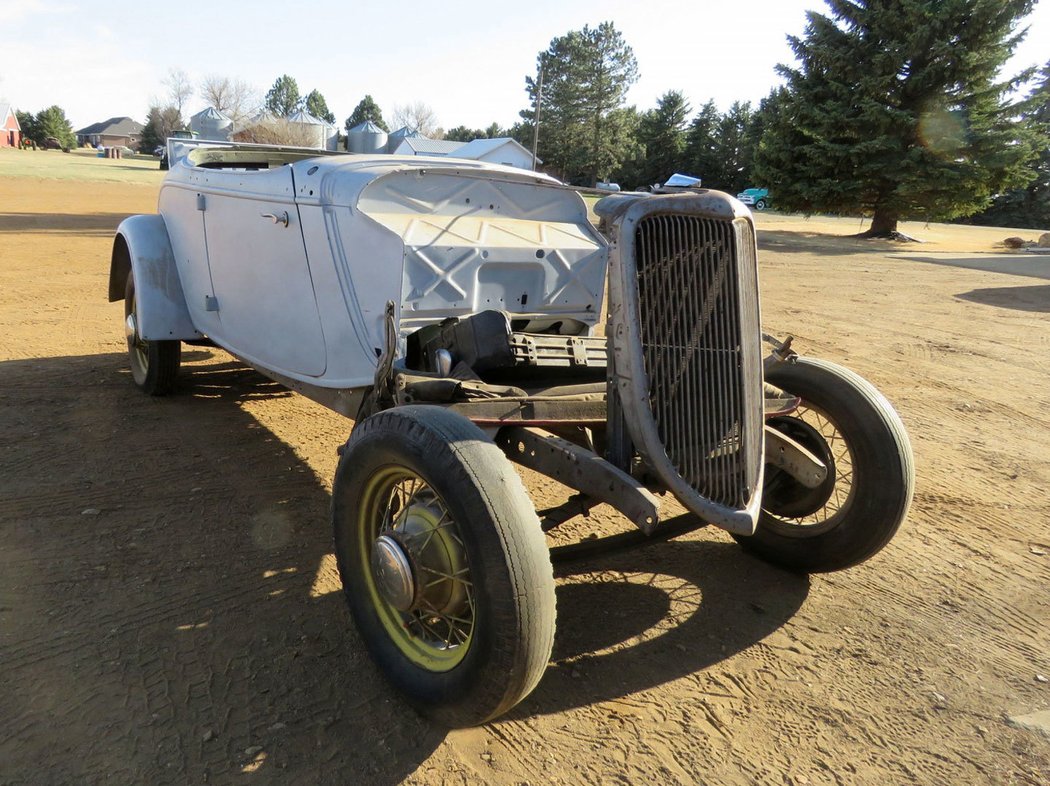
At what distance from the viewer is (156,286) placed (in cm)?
508

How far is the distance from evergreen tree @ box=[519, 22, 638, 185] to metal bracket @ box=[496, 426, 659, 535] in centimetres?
5455

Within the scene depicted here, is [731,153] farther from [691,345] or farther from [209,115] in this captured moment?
[691,345]

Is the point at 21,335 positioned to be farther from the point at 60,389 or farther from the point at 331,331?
the point at 331,331

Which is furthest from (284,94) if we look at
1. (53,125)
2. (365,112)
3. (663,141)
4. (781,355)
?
(781,355)

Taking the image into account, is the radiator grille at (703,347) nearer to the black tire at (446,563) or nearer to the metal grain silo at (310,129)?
the black tire at (446,563)

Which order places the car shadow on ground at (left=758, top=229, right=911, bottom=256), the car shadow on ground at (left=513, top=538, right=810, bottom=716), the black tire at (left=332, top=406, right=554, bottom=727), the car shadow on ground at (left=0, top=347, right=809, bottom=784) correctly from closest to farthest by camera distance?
1. the black tire at (left=332, top=406, right=554, bottom=727)
2. the car shadow on ground at (left=0, top=347, right=809, bottom=784)
3. the car shadow on ground at (left=513, top=538, right=810, bottom=716)
4. the car shadow on ground at (left=758, top=229, right=911, bottom=256)

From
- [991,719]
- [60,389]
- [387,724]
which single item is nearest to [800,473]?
[991,719]

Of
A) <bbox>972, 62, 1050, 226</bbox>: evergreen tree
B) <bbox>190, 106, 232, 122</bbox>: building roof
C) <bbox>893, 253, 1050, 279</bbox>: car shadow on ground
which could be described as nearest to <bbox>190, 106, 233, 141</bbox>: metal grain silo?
<bbox>190, 106, 232, 122</bbox>: building roof

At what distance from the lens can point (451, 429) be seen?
242 cm

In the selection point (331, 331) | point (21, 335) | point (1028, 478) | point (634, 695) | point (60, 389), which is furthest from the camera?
point (21, 335)

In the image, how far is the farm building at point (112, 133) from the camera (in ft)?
340

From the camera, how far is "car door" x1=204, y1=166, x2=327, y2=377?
3.88m

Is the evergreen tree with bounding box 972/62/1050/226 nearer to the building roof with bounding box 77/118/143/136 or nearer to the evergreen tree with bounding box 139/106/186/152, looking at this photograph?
the evergreen tree with bounding box 139/106/186/152

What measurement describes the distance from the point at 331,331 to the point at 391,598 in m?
1.64
